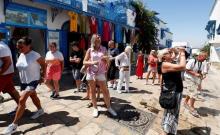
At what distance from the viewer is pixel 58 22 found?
1111cm

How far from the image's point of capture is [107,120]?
5172 mm

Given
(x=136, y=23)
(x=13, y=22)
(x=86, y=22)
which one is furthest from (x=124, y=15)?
(x=13, y=22)

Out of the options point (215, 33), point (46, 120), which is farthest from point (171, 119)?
point (215, 33)

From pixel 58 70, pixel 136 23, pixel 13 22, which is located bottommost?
pixel 58 70

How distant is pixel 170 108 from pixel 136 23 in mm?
16461

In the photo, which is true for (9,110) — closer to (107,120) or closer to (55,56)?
(55,56)

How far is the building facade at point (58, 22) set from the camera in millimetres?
8656

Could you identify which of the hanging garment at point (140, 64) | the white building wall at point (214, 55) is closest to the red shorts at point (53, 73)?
the hanging garment at point (140, 64)

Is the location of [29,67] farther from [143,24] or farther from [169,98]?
[143,24]

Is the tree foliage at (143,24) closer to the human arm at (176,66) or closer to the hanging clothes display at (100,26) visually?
the hanging clothes display at (100,26)

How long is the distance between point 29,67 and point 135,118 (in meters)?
2.78

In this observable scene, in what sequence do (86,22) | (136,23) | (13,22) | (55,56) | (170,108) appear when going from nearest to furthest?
(170,108) < (55,56) < (13,22) < (86,22) < (136,23)

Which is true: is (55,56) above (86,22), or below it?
below

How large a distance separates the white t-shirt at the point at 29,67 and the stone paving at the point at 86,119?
0.99 meters
